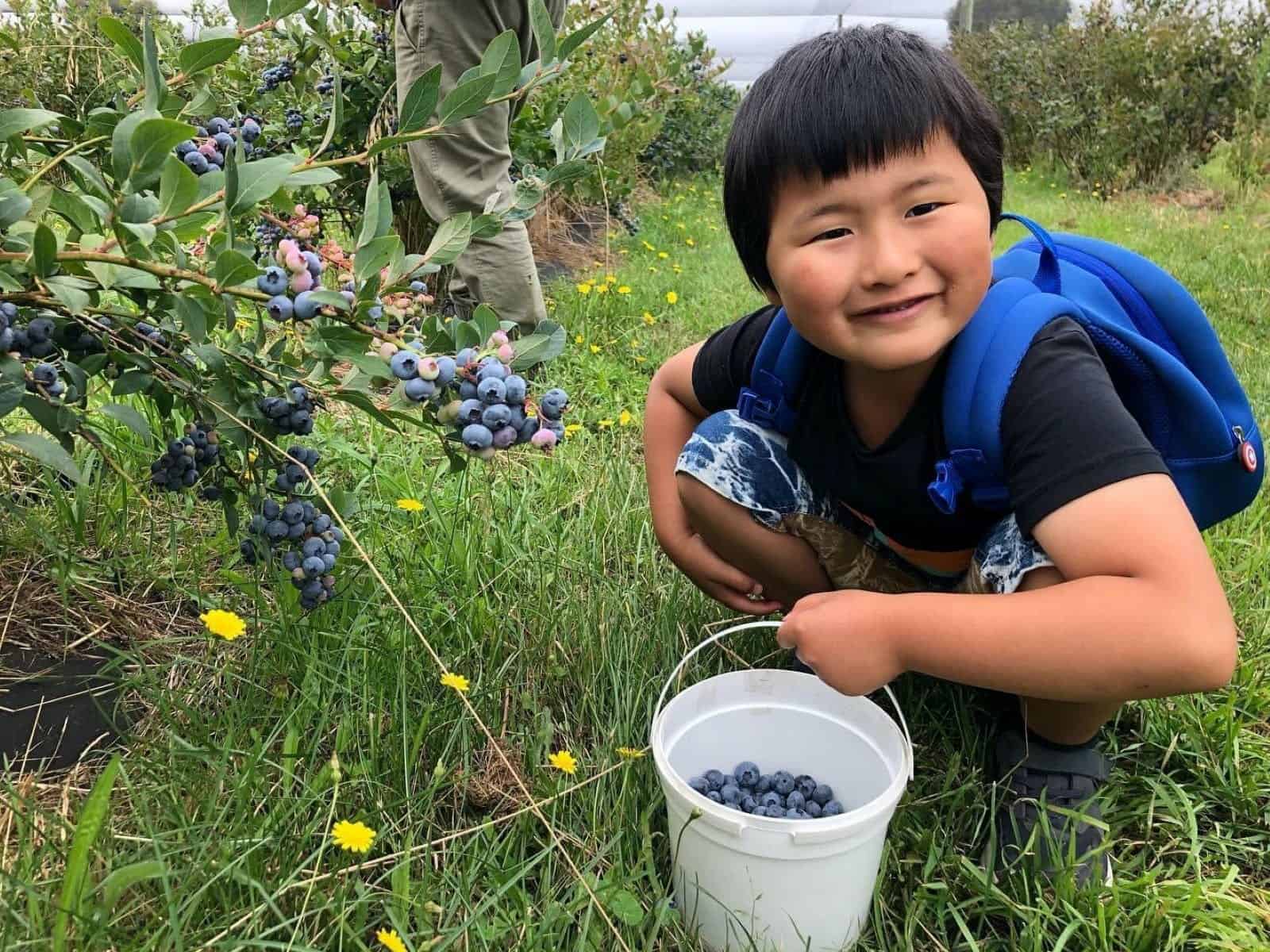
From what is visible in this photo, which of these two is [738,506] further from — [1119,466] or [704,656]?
[1119,466]

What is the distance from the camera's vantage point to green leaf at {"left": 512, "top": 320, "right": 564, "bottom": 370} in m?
0.92

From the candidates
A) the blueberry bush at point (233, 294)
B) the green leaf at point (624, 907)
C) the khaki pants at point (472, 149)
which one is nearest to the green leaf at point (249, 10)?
the blueberry bush at point (233, 294)

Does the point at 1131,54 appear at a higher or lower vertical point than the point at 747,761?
lower

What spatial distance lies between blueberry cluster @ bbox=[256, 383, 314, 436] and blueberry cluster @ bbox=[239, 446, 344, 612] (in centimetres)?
3

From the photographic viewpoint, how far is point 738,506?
1.40 m

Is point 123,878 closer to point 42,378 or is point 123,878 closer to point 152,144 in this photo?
point 42,378

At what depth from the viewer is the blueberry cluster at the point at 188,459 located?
42.8 inches

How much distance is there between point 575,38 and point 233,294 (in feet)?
1.29

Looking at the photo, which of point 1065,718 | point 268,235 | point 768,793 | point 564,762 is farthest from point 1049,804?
point 268,235

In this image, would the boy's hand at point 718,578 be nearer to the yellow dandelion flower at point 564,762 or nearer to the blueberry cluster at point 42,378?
the yellow dandelion flower at point 564,762

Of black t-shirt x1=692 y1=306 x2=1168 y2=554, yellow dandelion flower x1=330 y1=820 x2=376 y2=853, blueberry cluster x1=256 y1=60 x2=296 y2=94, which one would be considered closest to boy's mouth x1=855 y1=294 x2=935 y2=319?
black t-shirt x1=692 y1=306 x2=1168 y2=554

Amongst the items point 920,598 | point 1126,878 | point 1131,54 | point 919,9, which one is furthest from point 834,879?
point 919,9

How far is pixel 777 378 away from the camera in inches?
52.6

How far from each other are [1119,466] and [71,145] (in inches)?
40.3
